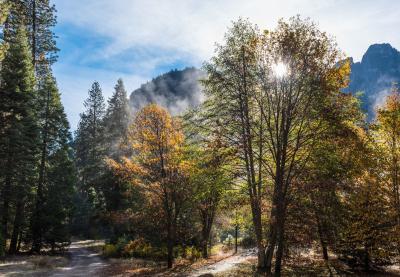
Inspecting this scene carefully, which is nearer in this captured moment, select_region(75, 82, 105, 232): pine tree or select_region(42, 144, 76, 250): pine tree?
select_region(42, 144, 76, 250): pine tree

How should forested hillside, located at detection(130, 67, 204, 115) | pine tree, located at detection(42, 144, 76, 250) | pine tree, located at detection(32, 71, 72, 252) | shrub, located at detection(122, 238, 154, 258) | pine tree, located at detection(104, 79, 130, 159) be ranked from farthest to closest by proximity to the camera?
1. forested hillside, located at detection(130, 67, 204, 115)
2. pine tree, located at detection(104, 79, 130, 159)
3. pine tree, located at detection(32, 71, 72, 252)
4. pine tree, located at detection(42, 144, 76, 250)
5. shrub, located at detection(122, 238, 154, 258)

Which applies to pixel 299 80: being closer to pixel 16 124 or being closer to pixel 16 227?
pixel 16 124

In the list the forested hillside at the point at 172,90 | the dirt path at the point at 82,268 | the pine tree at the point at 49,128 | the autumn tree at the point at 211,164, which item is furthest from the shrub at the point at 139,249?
the forested hillside at the point at 172,90

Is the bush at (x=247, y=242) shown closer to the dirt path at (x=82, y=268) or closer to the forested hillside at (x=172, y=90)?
the dirt path at (x=82, y=268)

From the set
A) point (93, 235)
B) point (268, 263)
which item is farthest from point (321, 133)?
point (93, 235)

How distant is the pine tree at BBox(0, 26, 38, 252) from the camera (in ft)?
91.9

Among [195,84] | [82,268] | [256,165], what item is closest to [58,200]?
[82,268]

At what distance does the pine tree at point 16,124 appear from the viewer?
28000 mm

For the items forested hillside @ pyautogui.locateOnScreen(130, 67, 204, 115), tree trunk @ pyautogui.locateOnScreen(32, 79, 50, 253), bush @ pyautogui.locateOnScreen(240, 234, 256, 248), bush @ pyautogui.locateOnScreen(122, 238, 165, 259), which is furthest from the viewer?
forested hillside @ pyautogui.locateOnScreen(130, 67, 204, 115)

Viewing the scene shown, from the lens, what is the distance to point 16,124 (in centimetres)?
2809

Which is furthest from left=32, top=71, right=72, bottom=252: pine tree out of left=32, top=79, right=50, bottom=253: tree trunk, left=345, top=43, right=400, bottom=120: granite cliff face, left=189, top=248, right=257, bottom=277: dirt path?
left=345, top=43, right=400, bottom=120: granite cliff face

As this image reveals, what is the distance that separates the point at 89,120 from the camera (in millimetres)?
63562

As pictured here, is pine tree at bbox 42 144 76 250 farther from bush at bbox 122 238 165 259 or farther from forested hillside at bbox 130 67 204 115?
forested hillside at bbox 130 67 204 115

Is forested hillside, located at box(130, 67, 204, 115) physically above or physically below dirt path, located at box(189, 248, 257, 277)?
above
